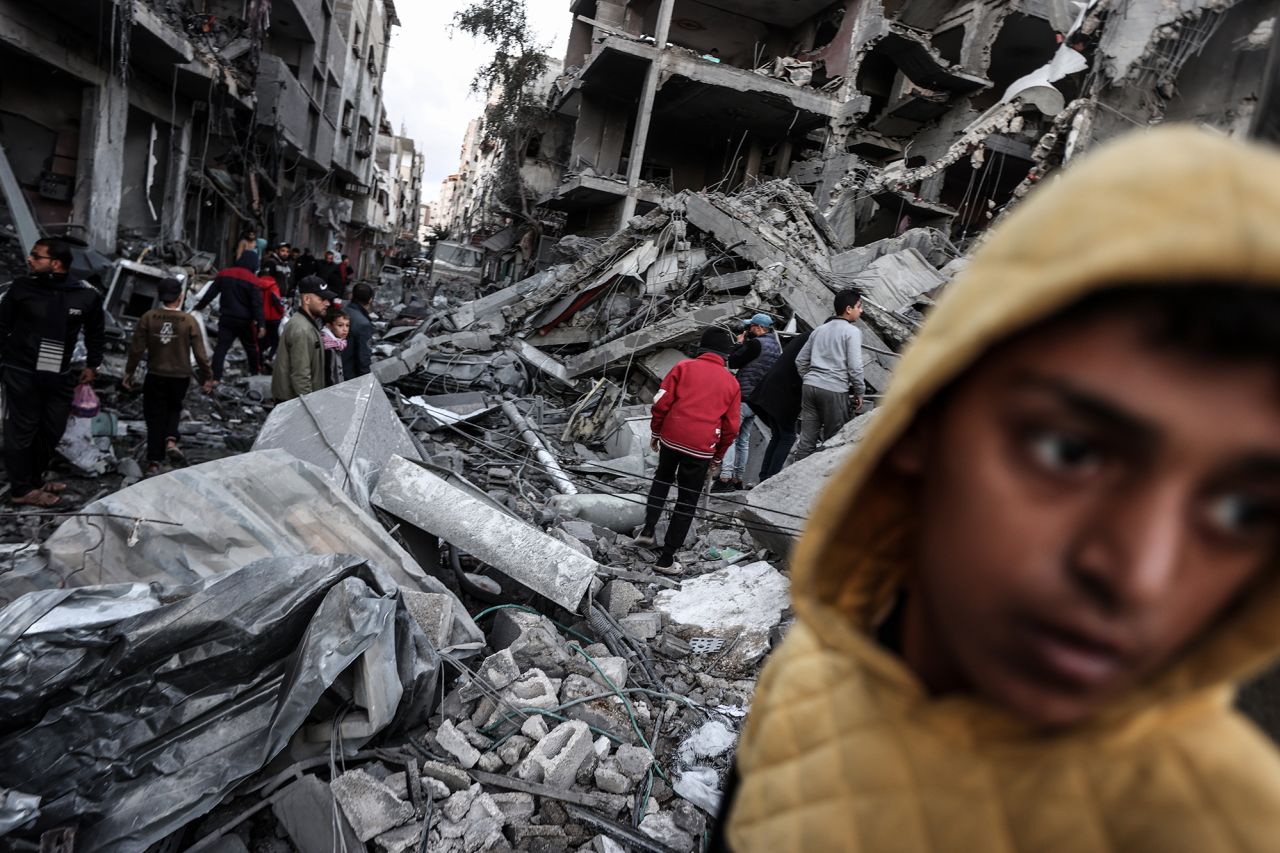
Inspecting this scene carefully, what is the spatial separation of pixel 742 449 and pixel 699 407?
2.42 metres

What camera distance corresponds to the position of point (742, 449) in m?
7.61

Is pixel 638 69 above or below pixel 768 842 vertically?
above

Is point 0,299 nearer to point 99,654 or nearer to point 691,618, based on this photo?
point 99,654

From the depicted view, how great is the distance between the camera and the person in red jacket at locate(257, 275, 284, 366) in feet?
30.6

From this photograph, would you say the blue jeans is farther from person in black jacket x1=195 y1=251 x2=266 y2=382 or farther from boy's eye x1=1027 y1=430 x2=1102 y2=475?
boy's eye x1=1027 y1=430 x2=1102 y2=475

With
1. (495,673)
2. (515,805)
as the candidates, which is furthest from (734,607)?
(515,805)

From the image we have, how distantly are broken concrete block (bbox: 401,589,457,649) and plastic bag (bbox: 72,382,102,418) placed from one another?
12.9ft

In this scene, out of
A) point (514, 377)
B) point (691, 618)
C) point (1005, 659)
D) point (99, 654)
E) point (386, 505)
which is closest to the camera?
point (1005, 659)

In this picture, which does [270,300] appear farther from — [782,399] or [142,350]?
[782,399]

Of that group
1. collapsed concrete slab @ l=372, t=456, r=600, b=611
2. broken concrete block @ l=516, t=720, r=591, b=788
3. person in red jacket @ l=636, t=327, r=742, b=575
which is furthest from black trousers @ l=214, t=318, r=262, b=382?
broken concrete block @ l=516, t=720, r=591, b=788

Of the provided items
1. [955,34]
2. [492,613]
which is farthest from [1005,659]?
[955,34]

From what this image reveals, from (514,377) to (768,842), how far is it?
1032cm

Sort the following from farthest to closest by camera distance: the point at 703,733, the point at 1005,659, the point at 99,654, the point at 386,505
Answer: the point at 386,505, the point at 703,733, the point at 99,654, the point at 1005,659

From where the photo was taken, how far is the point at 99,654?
233cm
